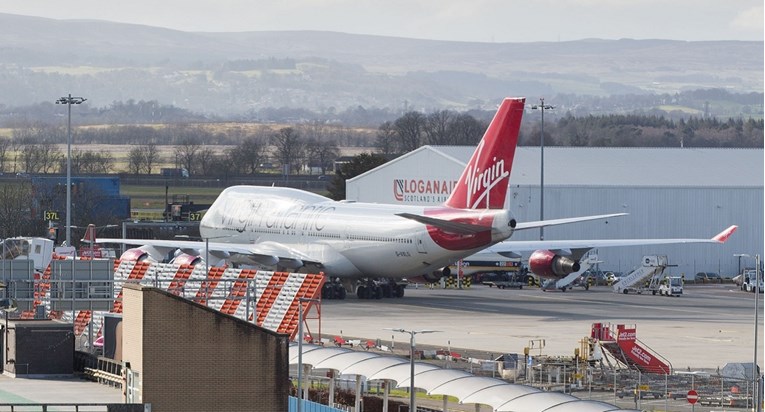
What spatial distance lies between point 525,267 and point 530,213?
5347mm

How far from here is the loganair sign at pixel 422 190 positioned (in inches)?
4850

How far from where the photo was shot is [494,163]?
272 feet

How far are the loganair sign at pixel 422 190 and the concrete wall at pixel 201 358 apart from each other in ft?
268

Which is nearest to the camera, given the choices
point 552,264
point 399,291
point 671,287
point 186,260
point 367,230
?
point 367,230

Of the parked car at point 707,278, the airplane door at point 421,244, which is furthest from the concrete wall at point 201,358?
the parked car at point 707,278

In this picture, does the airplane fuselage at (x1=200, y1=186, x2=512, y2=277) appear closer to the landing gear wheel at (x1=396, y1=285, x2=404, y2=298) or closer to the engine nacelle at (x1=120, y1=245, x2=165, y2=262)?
the landing gear wheel at (x1=396, y1=285, x2=404, y2=298)

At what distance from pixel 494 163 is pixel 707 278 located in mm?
42943

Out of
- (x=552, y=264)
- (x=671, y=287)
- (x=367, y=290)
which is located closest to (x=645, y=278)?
(x=671, y=287)

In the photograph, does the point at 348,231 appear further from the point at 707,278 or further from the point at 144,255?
the point at 707,278

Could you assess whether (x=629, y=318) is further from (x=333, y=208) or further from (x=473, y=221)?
(x=333, y=208)


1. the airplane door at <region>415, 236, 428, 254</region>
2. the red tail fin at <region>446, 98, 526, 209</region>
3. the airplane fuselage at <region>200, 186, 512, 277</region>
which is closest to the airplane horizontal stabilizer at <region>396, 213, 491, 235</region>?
the airplane fuselage at <region>200, 186, 512, 277</region>

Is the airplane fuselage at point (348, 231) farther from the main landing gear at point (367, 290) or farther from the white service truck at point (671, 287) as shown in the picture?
the white service truck at point (671, 287)

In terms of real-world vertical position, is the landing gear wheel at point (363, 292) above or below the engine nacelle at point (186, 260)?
below

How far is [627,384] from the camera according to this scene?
59906 mm
